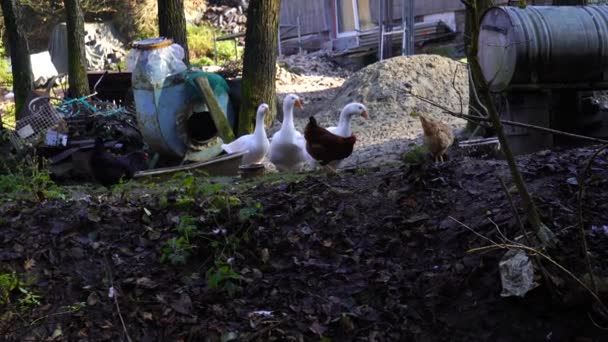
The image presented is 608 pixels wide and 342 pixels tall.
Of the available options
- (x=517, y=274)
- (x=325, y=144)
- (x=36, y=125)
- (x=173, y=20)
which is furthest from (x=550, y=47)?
(x=36, y=125)

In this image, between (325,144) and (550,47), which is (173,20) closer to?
(325,144)

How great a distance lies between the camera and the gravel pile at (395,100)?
1099 centimetres

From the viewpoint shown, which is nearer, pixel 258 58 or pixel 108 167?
pixel 108 167

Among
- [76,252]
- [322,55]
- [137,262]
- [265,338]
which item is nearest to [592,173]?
[265,338]

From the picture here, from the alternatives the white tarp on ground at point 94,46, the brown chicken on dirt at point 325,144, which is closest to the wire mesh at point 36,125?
the brown chicken on dirt at point 325,144

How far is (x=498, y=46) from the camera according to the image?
7781 mm

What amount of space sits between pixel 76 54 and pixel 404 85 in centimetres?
606

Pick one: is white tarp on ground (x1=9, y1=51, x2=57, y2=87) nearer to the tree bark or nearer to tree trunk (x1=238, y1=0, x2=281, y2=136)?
tree trunk (x1=238, y1=0, x2=281, y2=136)

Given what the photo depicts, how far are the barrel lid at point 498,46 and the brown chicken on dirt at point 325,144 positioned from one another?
157 cm

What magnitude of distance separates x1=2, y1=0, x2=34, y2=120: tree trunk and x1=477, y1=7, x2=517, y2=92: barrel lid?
26.5ft

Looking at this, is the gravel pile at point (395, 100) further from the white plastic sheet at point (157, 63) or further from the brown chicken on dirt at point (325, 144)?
the brown chicken on dirt at point (325, 144)

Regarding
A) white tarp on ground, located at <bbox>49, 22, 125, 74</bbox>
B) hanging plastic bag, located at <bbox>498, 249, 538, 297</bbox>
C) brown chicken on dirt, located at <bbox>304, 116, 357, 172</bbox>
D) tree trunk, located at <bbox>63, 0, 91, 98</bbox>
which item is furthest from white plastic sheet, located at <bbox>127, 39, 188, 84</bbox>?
white tarp on ground, located at <bbox>49, 22, 125, 74</bbox>

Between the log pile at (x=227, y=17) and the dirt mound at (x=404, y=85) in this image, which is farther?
the log pile at (x=227, y=17)

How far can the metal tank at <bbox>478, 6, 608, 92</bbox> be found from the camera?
756 centimetres
